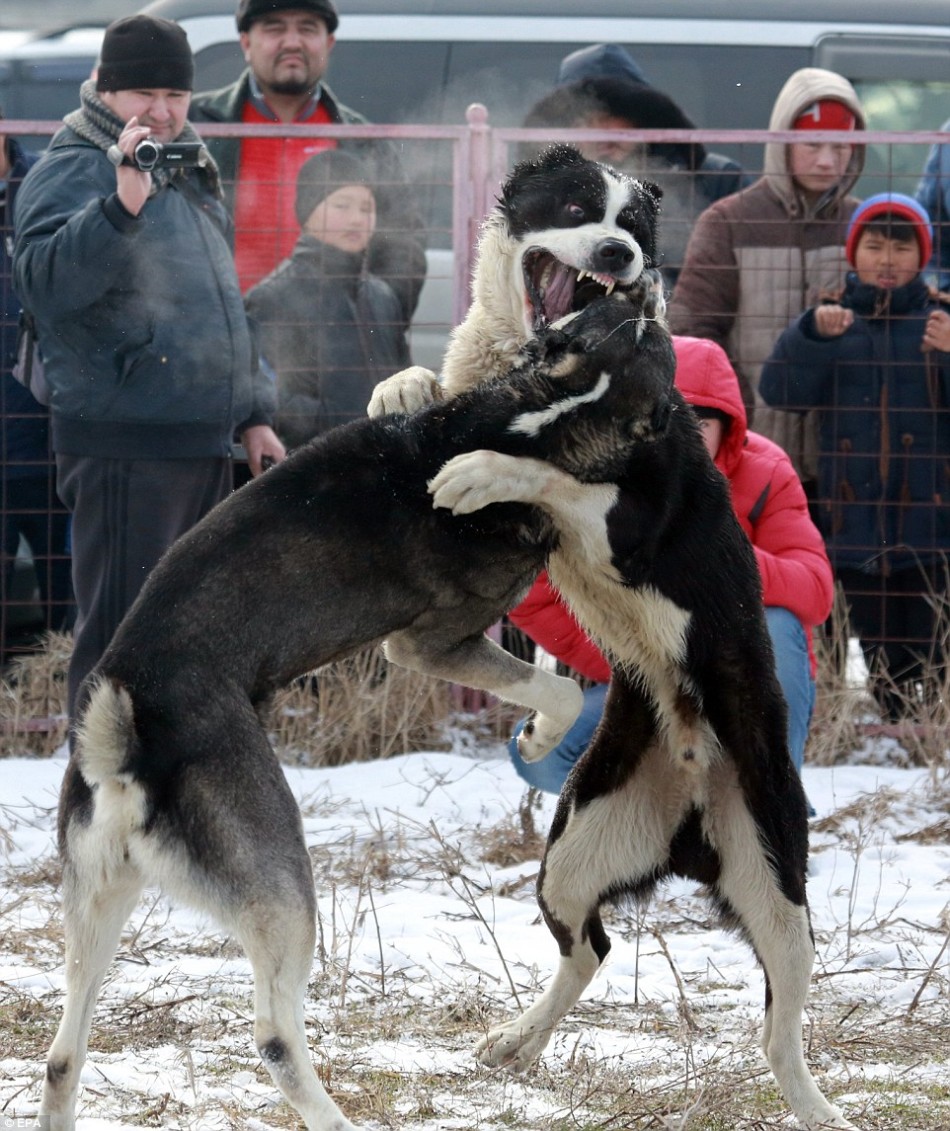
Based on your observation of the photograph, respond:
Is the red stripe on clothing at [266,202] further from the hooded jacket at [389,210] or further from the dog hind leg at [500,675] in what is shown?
the dog hind leg at [500,675]

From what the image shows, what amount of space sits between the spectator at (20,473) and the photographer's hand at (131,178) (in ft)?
3.60

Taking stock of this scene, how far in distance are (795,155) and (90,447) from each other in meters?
2.70

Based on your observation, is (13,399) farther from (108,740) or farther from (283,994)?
(283,994)

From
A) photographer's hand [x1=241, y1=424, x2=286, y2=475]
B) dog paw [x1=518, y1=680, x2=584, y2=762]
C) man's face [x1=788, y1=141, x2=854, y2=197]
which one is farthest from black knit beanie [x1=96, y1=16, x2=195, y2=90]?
dog paw [x1=518, y1=680, x2=584, y2=762]

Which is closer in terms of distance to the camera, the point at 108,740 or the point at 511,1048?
the point at 108,740

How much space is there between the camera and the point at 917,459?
5719mm

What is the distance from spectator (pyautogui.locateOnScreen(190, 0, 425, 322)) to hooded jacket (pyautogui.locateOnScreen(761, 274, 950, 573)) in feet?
4.59

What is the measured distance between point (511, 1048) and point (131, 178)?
272 cm

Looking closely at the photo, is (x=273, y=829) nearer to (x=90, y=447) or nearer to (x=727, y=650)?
(x=727, y=650)

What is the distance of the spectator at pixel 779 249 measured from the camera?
5.70 meters

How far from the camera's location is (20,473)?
577 cm

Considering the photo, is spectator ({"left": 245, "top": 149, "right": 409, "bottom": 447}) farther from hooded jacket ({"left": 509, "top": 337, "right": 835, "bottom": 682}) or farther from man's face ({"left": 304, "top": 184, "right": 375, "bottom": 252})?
hooded jacket ({"left": 509, "top": 337, "right": 835, "bottom": 682})

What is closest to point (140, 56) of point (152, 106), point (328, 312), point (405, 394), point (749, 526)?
point (152, 106)

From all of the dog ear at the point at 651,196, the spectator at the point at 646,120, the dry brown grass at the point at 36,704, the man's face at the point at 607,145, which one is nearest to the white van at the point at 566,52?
the spectator at the point at 646,120
